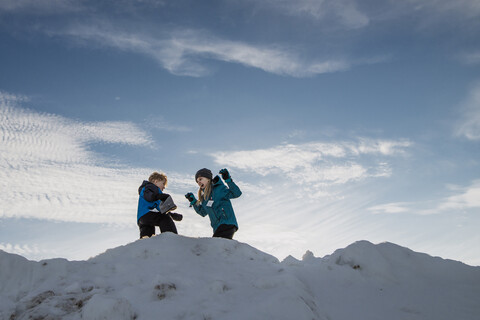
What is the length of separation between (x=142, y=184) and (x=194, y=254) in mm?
3267

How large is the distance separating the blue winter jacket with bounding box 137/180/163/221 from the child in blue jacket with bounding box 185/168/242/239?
44.7 inches

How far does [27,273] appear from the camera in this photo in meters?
4.43

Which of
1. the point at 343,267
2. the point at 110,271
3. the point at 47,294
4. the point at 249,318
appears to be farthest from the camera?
the point at 343,267

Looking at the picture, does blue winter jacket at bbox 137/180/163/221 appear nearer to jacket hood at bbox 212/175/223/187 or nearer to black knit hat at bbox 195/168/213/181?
black knit hat at bbox 195/168/213/181

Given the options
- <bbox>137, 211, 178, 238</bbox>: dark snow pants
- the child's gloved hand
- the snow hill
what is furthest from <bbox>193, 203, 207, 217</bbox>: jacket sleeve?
the snow hill

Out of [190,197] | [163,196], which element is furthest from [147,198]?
[190,197]

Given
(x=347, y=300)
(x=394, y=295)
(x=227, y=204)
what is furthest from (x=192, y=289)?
(x=227, y=204)

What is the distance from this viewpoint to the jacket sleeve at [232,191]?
25.7ft

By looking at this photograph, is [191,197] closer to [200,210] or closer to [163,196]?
[200,210]

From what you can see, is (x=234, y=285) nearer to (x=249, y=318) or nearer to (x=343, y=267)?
(x=249, y=318)

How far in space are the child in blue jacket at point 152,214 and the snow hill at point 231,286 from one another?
1.99 meters

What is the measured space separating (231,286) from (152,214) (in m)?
3.83

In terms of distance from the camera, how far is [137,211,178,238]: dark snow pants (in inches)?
301

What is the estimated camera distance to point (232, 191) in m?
7.89
